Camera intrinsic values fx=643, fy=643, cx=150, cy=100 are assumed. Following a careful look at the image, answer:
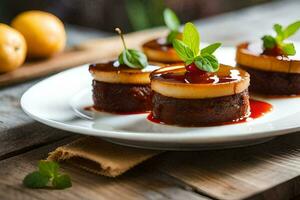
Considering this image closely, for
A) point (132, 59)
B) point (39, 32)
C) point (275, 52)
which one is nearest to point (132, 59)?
point (132, 59)

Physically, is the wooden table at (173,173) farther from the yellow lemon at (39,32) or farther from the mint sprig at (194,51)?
the yellow lemon at (39,32)

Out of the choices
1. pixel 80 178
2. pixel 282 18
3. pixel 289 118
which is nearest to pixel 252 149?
pixel 289 118

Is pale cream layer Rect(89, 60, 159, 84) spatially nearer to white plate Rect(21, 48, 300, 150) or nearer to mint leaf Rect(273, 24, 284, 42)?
white plate Rect(21, 48, 300, 150)

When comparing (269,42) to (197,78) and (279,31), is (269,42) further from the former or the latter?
(197,78)

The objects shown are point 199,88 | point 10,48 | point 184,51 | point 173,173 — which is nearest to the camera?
point 173,173

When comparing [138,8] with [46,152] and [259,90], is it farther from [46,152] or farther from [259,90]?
[46,152]

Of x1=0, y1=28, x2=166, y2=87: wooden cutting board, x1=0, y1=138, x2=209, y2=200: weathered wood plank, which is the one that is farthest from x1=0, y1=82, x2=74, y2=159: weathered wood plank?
x1=0, y1=28, x2=166, y2=87: wooden cutting board
